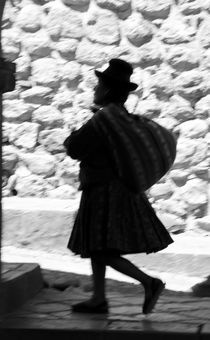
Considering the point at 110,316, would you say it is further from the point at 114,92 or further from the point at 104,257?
the point at 114,92

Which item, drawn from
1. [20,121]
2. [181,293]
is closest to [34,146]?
[20,121]

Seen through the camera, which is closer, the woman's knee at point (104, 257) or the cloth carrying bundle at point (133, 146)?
the cloth carrying bundle at point (133, 146)

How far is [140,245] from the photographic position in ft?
16.3

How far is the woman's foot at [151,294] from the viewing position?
4914mm

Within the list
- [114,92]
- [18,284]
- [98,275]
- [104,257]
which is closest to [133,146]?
[114,92]

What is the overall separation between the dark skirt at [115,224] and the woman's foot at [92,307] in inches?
11.1

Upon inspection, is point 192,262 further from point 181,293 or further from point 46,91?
point 46,91

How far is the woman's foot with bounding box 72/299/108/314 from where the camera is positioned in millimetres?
5113

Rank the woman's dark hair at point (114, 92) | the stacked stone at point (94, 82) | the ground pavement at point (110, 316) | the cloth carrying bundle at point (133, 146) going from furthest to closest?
the stacked stone at point (94, 82) → the woman's dark hair at point (114, 92) → the cloth carrying bundle at point (133, 146) → the ground pavement at point (110, 316)

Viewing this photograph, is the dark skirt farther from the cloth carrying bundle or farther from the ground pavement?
the ground pavement

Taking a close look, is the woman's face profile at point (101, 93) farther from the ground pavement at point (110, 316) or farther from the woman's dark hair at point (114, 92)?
the ground pavement at point (110, 316)

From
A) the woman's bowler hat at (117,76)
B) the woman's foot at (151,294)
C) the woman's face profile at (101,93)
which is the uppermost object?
the woman's bowler hat at (117,76)

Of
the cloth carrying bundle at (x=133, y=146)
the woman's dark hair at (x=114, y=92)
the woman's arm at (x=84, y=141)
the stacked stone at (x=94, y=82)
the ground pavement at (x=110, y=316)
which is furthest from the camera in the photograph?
the stacked stone at (x=94, y=82)

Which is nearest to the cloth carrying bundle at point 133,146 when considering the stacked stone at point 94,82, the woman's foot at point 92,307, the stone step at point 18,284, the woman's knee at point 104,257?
the woman's knee at point 104,257
